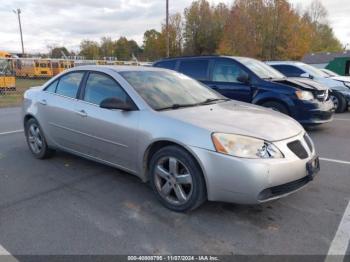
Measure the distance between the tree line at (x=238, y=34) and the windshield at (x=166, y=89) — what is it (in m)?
33.5

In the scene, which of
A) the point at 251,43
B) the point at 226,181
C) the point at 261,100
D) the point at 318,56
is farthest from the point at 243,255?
the point at 318,56

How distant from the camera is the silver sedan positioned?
315 cm

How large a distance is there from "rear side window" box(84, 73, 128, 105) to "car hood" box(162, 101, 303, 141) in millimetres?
759

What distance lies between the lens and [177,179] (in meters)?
3.47

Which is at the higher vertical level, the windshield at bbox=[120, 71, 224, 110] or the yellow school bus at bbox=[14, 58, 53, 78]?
the windshield at bbox=[120, 71, 224, 110]

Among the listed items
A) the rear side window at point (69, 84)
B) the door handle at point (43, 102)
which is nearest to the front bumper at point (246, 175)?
the rear side window at point (69, 84)

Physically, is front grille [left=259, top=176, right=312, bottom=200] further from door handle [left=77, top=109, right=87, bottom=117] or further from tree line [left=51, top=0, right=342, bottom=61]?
tree line [left=51, top=0, right=342, bottom=61]

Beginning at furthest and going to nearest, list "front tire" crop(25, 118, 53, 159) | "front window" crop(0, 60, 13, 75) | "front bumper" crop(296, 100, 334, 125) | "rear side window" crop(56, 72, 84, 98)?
"front window" crop(0, 60, 13, 75) < "front bumper" crop(296, 100, 334, 125) < "front tire" crop(25, 118, 53, 159) < "rear side window" crop(56, 72, 84, 98)

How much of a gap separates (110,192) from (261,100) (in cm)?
458

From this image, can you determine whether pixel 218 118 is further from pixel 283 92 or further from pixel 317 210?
pixel 283 92

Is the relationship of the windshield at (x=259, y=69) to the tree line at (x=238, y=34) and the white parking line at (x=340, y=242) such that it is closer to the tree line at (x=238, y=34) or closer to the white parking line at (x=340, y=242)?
the white parking line at (x=340, y=242)

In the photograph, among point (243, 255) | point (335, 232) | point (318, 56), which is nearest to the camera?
point (243, 255)

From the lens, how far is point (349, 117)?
994 centimetres

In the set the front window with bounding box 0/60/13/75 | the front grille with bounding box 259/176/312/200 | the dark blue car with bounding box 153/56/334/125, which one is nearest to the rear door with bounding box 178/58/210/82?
the dark blue car with bounding box 153/56/334/125
